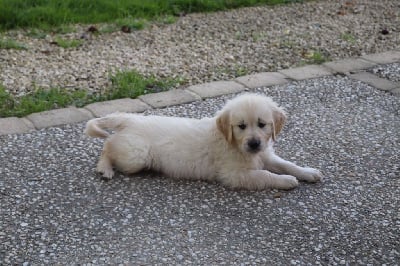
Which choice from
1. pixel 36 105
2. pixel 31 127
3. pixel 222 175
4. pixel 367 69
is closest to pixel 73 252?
pixel 222 175

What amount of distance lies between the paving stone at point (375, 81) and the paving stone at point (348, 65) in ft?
0.41

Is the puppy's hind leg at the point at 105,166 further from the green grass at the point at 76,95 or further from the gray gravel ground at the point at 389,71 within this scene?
the gray gravel ground at the point at 389,71

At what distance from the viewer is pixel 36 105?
5199 millimetres

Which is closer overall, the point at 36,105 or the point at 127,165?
the point at 127,165

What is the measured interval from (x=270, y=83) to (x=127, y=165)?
7.41 feet

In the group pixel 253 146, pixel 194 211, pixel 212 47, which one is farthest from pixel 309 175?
pixel 212 47

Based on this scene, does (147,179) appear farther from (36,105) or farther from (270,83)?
(270,83)

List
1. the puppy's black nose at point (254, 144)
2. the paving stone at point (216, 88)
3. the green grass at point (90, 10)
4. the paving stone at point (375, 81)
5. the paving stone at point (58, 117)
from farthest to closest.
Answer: the green grass at point (90, 10) < the paving stone at point (375, 81) < the paving stone at point (216, 88) < the paving stone at point (58, 117) < the puppy's black nose at point (254, 144)

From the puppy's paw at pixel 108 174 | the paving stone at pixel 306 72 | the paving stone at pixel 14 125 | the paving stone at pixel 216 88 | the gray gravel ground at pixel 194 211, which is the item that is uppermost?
the paving stone at pixel 306 72

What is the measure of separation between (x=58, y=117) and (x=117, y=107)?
20.1 inches

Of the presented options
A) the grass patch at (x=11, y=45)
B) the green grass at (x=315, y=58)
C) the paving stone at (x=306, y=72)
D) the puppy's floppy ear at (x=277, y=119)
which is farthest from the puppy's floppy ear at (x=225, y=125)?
the grass patch at (x=11, y=45)

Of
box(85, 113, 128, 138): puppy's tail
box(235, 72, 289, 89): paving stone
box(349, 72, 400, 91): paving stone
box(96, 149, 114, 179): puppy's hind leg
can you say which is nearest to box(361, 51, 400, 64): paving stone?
box(349, 72, 400, 91): paving stone

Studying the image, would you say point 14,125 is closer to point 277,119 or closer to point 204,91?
point 204,91

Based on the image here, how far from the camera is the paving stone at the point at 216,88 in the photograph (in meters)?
5.63
